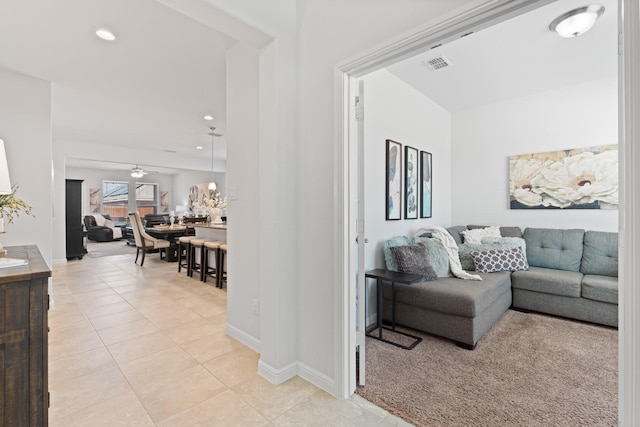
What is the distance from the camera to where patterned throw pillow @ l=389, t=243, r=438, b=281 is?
2941 millimetres

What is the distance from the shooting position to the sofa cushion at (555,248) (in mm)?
3453

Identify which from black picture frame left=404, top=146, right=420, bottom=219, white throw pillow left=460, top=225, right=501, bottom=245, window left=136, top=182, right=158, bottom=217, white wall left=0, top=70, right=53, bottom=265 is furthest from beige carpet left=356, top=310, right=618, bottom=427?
window left=136, top=182, right=158, bottom=217

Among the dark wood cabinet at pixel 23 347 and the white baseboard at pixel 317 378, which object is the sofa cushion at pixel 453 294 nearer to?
the white baseboard at pixel 317 378

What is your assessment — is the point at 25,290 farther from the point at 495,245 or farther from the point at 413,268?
the point at 495,245

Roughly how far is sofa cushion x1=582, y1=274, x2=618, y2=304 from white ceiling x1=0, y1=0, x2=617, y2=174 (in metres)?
2.26

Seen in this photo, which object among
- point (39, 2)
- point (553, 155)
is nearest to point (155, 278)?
point (39, 2)

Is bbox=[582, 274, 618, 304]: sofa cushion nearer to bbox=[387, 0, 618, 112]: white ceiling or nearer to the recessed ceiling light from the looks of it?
bbox=[387, 0, 618, 112]: white ceiling

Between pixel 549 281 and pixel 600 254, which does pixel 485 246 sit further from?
pixel 600 254

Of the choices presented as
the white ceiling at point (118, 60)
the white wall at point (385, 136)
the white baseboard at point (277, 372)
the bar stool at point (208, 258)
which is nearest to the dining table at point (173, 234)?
the bar stool at point (208, 258)

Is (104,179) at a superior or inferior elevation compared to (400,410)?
superior

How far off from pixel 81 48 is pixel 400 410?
4024 mm

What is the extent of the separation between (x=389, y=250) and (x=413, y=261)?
25 centimetres

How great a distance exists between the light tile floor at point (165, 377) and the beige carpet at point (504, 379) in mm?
296

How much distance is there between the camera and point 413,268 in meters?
2.95
